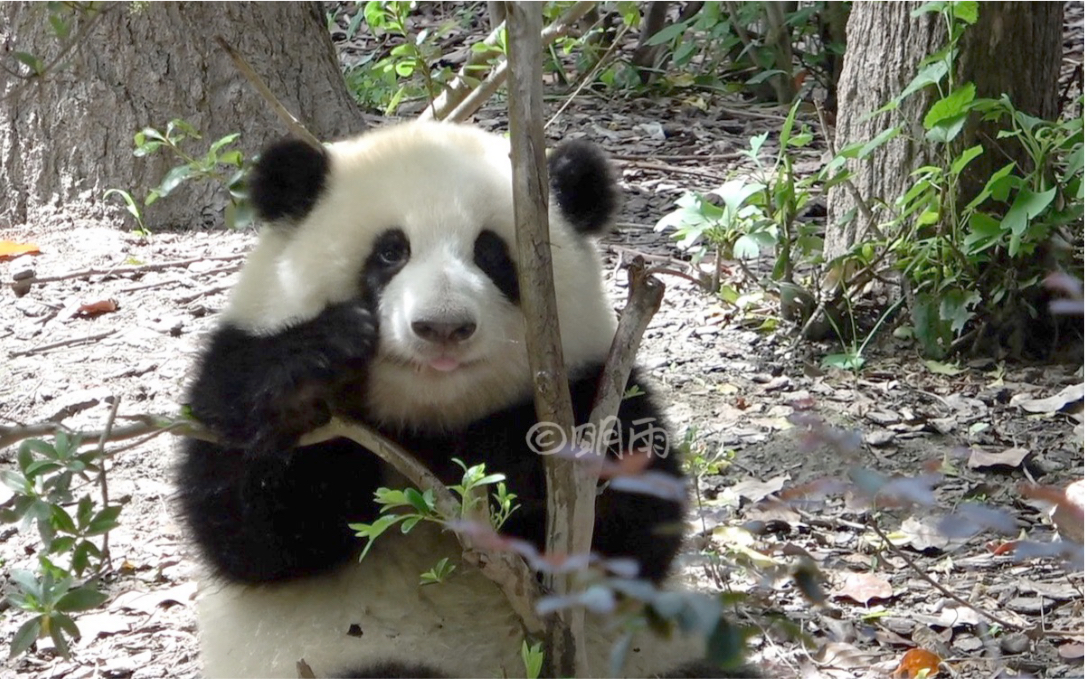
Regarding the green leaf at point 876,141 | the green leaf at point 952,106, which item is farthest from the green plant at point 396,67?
the green leaf at point 952,106

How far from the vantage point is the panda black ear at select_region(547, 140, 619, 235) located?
125 inches

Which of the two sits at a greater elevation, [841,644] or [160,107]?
[160,107]

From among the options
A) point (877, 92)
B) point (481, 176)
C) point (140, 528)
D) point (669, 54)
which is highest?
point (481, 176)

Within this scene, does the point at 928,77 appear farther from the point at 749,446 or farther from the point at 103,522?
the point at 103,522

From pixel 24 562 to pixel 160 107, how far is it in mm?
2568

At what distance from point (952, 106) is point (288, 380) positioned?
2.67m

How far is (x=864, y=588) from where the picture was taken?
3.54 m

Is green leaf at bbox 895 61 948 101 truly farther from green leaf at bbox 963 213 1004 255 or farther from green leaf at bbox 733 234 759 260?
green leaf at bbox 733 234 759 260

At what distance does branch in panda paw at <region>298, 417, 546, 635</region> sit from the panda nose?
0.23m

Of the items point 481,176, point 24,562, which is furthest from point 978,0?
point 24,562

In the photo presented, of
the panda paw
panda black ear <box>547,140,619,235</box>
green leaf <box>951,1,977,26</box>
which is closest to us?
the panda paw

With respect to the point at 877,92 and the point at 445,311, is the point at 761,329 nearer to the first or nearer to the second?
the point at 877,92

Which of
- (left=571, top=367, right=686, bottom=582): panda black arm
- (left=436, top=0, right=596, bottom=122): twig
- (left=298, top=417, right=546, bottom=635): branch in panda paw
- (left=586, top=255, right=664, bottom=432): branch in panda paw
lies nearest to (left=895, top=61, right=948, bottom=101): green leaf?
(left=436, top=0, right=596, bottom=122): twig

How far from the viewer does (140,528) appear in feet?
13.3
